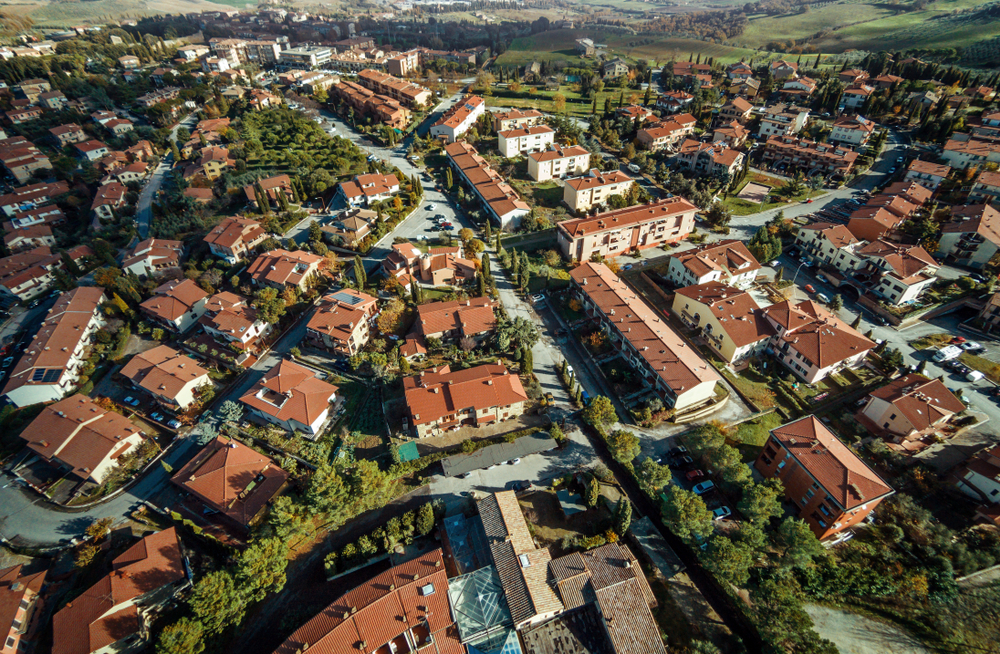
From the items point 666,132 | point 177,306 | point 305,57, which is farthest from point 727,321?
point 305,57

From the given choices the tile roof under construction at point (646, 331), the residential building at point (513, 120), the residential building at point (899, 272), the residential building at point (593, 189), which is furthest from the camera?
the residential building at point (513, 120)

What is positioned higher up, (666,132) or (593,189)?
(666,132)

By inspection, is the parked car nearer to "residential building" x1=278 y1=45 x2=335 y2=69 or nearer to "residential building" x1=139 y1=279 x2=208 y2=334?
"residential building" x1=139 y1=279 x2=208 y2=334

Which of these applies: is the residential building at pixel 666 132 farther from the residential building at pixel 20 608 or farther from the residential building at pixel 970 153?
the residential building at pixel 20 608

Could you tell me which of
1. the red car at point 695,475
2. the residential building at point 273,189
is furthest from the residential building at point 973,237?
the residential building at point 273,189

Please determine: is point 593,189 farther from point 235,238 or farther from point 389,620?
point 389,620
